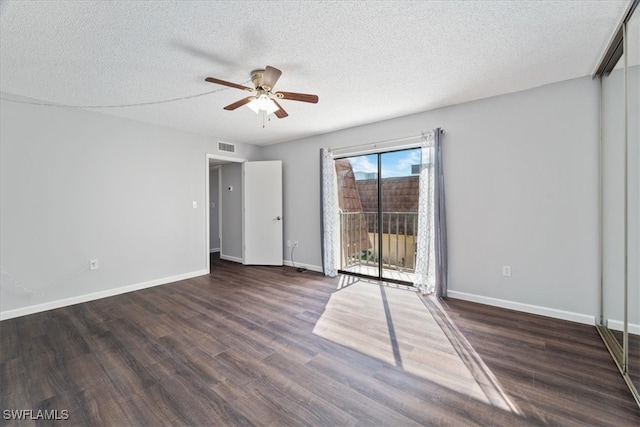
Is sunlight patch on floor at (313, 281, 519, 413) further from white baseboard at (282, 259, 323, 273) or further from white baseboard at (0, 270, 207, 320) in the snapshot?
white baseboard at (0, 270, 207, 320)

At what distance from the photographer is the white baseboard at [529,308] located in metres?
2.56

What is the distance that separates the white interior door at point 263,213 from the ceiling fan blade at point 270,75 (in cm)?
277

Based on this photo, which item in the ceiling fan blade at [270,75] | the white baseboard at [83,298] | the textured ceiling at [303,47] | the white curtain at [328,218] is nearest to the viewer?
the textured ceiling at [303,47]

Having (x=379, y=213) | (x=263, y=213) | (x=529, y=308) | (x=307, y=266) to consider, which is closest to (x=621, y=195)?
(x=529, y=308)

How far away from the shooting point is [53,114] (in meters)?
3.08

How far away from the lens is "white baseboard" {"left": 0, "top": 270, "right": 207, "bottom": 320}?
2.83 meters

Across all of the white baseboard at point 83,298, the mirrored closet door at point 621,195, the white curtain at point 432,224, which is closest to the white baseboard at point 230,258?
the white baseboard at point 83,298

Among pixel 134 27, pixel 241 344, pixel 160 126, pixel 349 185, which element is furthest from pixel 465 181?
pixel 160 126

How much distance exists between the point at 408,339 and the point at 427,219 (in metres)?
1.65

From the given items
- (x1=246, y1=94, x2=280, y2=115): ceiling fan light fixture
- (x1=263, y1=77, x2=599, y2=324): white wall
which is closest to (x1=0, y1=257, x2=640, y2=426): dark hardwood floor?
(x1=263, y1=77, x2=599, y2=324): white wall

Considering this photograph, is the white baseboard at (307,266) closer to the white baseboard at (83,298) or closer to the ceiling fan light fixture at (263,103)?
the white baseboard at (83,298)

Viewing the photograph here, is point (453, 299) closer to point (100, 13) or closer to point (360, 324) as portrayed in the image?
point (360, 324)

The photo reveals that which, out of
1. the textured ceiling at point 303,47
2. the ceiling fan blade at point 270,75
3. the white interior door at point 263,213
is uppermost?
the textured ceiling at point 303,47

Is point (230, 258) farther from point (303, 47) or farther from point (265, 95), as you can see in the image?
point (303, 47)
